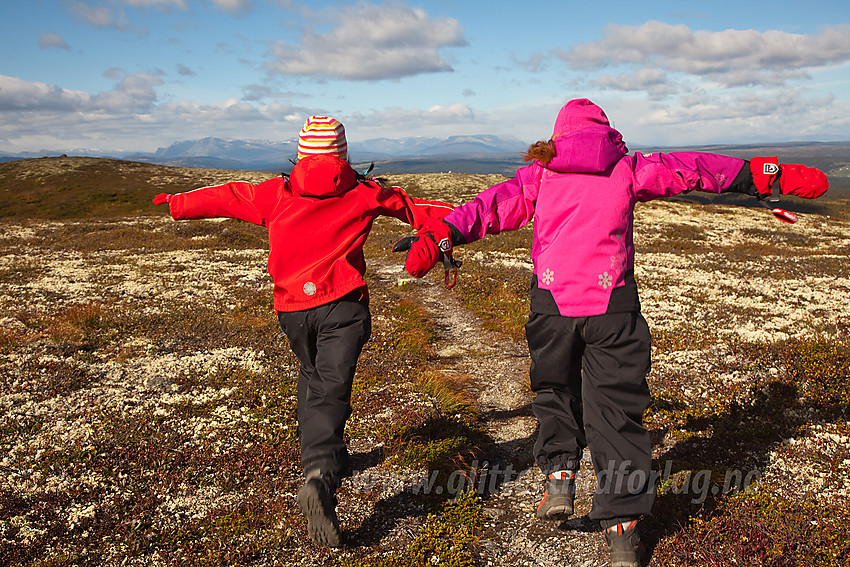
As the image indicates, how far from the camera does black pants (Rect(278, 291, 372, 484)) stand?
529cm

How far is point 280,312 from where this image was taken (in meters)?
5.64

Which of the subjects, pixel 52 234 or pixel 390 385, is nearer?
pixel 390 385

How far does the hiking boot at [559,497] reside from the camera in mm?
5297

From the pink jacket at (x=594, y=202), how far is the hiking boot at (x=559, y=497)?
1.80 m

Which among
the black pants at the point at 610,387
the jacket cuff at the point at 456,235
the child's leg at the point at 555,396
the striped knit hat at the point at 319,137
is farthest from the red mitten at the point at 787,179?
the striped knit hat at the point at 319,137

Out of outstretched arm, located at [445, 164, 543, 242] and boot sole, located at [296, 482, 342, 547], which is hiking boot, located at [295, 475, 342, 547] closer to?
boot sole, located at [296, 482, 342, 547]

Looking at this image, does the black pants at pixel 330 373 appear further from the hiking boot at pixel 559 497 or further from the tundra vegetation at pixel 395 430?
the hiking boot at pixel 559 497

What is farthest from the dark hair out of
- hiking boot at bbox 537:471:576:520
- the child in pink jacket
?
hiking boot at bbox 537:471:576:520

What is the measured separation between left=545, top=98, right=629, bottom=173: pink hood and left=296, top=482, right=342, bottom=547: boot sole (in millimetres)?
3918

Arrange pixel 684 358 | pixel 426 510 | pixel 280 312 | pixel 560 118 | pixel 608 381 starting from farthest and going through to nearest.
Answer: pixel 684 358 < pixel 426 510 < pixel 280 312 < pixel 560 118 < pixel 608 381

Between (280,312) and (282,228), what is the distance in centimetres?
92

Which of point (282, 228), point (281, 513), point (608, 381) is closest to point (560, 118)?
point (608, 381)

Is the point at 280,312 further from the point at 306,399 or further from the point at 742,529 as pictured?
the point at 742,529

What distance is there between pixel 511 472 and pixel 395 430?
1.79 m
